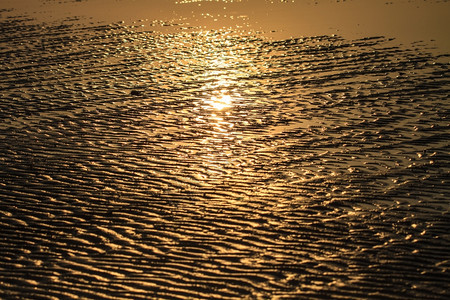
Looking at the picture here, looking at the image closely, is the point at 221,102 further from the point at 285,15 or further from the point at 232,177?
the point at 285,15

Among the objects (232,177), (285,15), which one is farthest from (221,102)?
(285,15)

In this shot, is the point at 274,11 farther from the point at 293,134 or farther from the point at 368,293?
the point at 368,293

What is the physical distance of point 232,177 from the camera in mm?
14648

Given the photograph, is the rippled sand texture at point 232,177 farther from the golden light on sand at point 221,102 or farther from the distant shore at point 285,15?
the distant shore at point 285,15

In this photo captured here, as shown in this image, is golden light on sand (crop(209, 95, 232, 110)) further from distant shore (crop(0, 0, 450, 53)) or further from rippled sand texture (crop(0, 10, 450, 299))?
distant shore (crop(0, 0, 450, 53))

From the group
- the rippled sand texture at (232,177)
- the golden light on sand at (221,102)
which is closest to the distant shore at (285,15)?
the rippled sand texture at (232,177)

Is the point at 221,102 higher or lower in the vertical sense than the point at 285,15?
lower

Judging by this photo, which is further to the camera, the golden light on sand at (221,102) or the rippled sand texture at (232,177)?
the golden light on sand at (221,102)

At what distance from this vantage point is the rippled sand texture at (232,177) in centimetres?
1065

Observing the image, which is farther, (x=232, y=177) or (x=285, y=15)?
(x=285, y=15)

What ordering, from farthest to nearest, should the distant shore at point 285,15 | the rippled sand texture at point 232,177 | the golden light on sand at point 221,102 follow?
the distant shore at point 285,15 → the golden light on sand at point 221,102 → the rippled sand texture at point 232,177

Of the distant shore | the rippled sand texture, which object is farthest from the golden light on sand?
the distant shore

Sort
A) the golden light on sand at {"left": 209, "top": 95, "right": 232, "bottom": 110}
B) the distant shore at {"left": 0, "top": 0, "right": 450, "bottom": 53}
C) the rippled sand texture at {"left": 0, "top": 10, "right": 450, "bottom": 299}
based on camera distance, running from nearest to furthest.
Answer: the rippled sand texture at {"left": 0, "top": 10, "right": 450, "bottom": 299} < the golden light on sand at {"left": 209, "top": 95, "right": 232, "bottom": 110} < the distant shore at {"left": 0, "top": 0, "right": 450, "bottom": 53}

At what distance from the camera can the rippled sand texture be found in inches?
419
